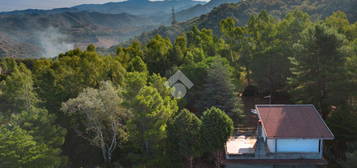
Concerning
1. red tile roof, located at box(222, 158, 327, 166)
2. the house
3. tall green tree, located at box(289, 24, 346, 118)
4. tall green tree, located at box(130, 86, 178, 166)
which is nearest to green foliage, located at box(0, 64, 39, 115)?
tall green tree, located at box(130, 86, 178, 166)

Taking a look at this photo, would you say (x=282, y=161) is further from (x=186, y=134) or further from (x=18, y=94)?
(x=18, y=94)

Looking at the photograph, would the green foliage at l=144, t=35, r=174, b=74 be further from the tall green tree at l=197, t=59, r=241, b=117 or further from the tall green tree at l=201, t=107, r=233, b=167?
the tall green tree at l=201, t=107, r=233, b=167

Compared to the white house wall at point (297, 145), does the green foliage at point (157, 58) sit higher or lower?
higher

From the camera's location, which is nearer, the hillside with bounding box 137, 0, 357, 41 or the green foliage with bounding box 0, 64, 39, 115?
the green foliage with bounding box 0, 64, 39, 115

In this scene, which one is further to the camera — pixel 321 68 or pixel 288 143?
pixel 321 68

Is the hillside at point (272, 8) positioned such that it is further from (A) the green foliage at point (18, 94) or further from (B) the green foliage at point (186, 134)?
(A) the green foliage at point (18, 94)

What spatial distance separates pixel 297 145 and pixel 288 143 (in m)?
0.56

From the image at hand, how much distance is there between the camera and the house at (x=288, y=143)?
14.9 m

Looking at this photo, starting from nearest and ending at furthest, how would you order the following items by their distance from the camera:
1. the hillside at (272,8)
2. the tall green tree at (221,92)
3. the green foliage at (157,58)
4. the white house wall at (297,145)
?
the white house wall at (297,145) → the tall green tree at (221,92) → the green foliage at (157,58) → the hillside at (272,8)

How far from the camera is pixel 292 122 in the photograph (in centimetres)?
1574

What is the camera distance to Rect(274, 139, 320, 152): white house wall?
15.1m

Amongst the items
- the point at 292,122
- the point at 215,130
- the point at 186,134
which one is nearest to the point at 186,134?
the point at 186,134

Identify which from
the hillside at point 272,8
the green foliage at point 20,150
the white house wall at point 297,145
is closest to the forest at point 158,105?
the green foliage at point 20,150

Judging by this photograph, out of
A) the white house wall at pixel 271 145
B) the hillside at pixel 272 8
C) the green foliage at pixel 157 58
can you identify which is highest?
the hillside at pixel 272 8
